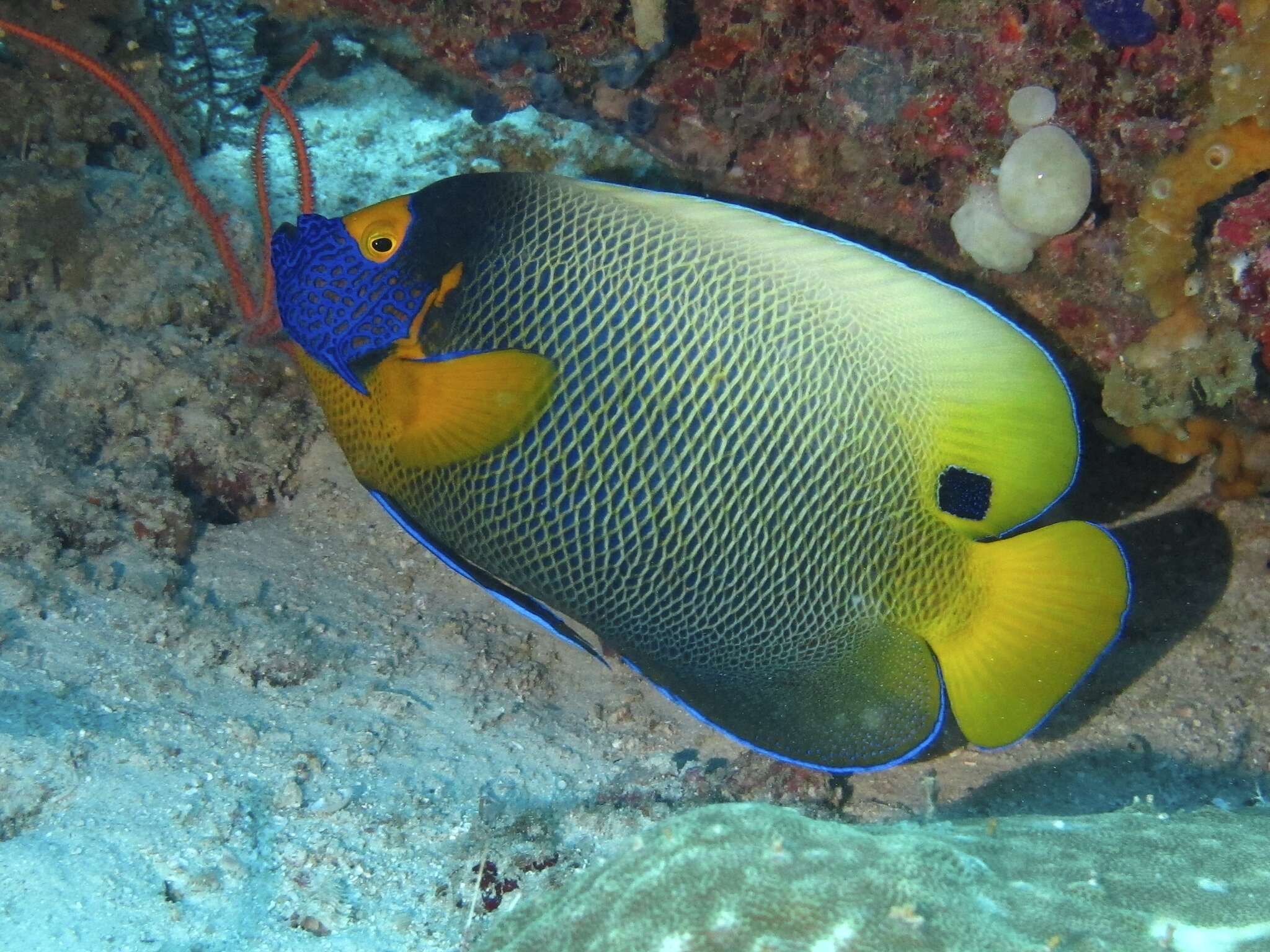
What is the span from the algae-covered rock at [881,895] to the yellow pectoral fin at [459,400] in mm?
966

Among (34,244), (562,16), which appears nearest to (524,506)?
(562,16)

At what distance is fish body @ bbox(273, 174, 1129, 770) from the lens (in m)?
2.03

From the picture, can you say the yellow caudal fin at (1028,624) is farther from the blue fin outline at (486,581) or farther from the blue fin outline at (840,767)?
the blue fin outline at (486,581)

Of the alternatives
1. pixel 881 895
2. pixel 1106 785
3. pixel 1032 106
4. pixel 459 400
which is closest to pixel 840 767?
pixel 881 895

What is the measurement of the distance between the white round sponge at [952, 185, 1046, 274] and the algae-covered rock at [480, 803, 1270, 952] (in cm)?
177

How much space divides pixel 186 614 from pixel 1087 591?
2.75m

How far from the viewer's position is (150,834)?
7.02ft

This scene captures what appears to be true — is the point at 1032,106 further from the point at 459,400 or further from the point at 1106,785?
the point at 1106,785

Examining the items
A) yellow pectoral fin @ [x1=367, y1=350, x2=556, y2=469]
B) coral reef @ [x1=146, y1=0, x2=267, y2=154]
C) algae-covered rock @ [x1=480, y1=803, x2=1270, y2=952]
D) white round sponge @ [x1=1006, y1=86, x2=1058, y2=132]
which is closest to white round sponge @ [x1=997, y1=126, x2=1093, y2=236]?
white round sponge @ [x1=1006, y1=86, x2=1058, y2=132]

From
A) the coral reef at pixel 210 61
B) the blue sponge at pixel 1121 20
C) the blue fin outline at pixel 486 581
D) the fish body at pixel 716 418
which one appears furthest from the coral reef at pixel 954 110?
the coral reef at pixel 210 61

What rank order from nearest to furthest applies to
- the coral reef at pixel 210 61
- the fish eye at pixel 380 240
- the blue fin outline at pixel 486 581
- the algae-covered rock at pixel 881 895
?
the algae-covered rock at pixel 881 895
the fish eye at pixel 380 240
the blue fin outline at pixel 486 581
the coral reef at pixel 210 61

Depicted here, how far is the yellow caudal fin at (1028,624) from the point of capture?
2.07 metres

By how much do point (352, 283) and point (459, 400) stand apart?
0.41 m

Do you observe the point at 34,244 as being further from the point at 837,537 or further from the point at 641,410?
the point at 837,537
